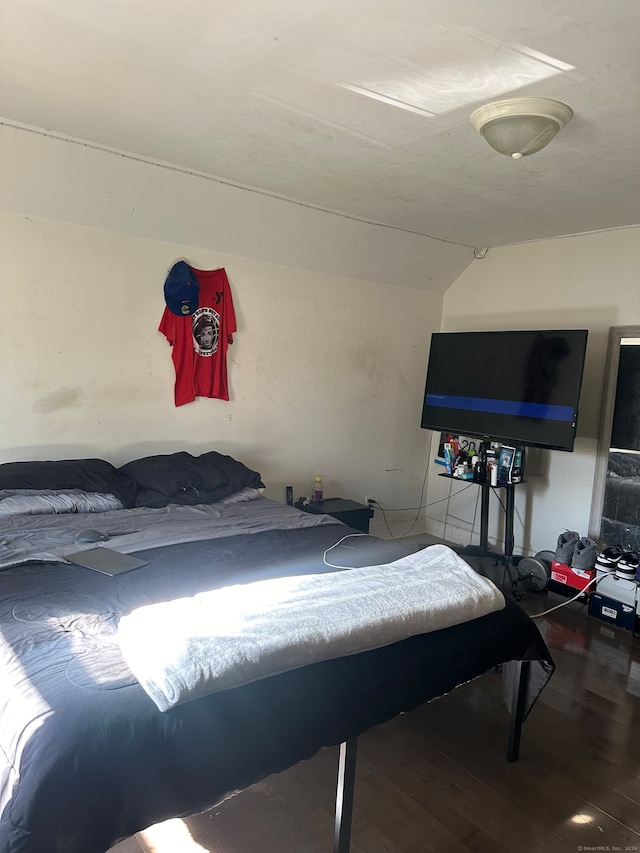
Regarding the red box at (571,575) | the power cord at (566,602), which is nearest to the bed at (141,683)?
the power cord at (566,602)

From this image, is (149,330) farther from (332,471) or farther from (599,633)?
(599,633)

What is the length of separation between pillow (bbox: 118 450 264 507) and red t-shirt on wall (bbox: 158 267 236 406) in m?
0.45

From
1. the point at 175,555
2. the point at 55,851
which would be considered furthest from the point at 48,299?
the point at 55,851

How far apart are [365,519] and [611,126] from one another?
2749 millimetres

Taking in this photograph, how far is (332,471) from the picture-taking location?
464 centimetres

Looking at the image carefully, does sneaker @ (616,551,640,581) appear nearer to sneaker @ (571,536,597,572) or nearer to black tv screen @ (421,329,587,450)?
sneaker @ (571,536,597,572)

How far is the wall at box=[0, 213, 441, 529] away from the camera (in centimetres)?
328

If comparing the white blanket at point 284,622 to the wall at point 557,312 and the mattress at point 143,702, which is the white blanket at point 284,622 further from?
the wall at point 557,312

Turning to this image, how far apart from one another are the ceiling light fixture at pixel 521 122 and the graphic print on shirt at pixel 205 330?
2.02 meters

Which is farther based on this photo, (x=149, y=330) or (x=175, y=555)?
(x=149, y=330)

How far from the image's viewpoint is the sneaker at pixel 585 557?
12.3ft

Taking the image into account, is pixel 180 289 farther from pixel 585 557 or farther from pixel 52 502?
pixel 585 557

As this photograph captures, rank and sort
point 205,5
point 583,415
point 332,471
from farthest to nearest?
point 332,471, point 583,415, point 205,5

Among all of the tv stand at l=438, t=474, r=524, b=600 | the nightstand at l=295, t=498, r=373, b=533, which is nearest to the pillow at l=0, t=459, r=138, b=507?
the nightstand at l=295, t=498, r=373, b=533
